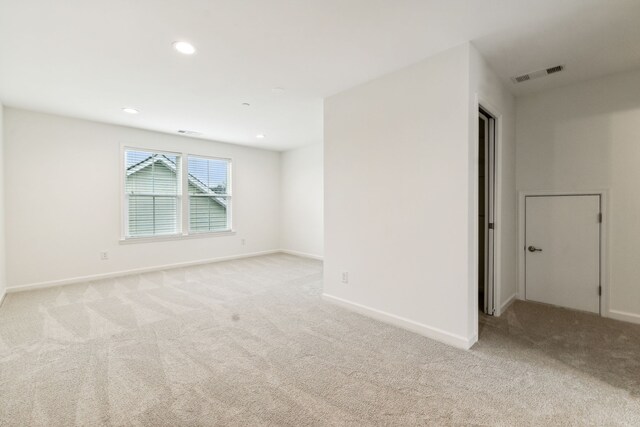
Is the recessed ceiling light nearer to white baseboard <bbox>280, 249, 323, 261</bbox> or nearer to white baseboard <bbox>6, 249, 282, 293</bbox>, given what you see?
white baseboard <bbox>6, 249, 282, 293</bbox>

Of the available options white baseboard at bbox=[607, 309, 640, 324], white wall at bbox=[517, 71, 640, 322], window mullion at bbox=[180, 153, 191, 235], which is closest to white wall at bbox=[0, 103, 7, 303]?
window mullion at bbox=[180, 153, 191, 235]

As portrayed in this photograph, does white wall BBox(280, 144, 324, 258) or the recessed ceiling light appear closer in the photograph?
the recessed ceiling light

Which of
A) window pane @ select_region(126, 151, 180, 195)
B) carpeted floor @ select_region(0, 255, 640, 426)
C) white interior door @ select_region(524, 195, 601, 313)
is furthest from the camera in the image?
window pane @ select_region(126, 151, 180, 195)

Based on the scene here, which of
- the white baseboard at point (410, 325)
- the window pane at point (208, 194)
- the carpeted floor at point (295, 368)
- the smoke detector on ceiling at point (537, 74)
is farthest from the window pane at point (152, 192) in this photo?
the smoke detector on ceiling at point (537, 74)

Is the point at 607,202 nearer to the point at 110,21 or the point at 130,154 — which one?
the point at 110,21

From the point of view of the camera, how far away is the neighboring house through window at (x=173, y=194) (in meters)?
5.33

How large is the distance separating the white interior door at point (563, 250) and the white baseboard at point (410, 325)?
69.1 inches

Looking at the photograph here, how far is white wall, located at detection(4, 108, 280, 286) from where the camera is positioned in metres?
4.24

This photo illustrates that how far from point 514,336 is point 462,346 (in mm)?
661

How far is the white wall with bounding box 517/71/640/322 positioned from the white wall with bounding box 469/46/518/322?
38cm

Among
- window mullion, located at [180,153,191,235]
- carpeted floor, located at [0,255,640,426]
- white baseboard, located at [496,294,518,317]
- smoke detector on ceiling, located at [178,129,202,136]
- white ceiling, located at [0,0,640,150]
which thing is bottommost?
carpeted floor, located at [0,255,640,426]

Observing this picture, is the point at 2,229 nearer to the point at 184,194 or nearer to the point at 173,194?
the point at 173,194

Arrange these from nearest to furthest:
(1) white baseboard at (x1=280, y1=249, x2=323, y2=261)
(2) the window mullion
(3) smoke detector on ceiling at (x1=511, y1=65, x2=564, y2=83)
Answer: (3) smoke detector on ceiling at (x1=511, y1=65, x2=564, y2=83)
(2) the window mullion
(1) white baseboard at (x1=280, y1=249, x2=323, y2=261)

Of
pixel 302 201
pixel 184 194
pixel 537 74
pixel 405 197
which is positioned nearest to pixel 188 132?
pixel 184 194
